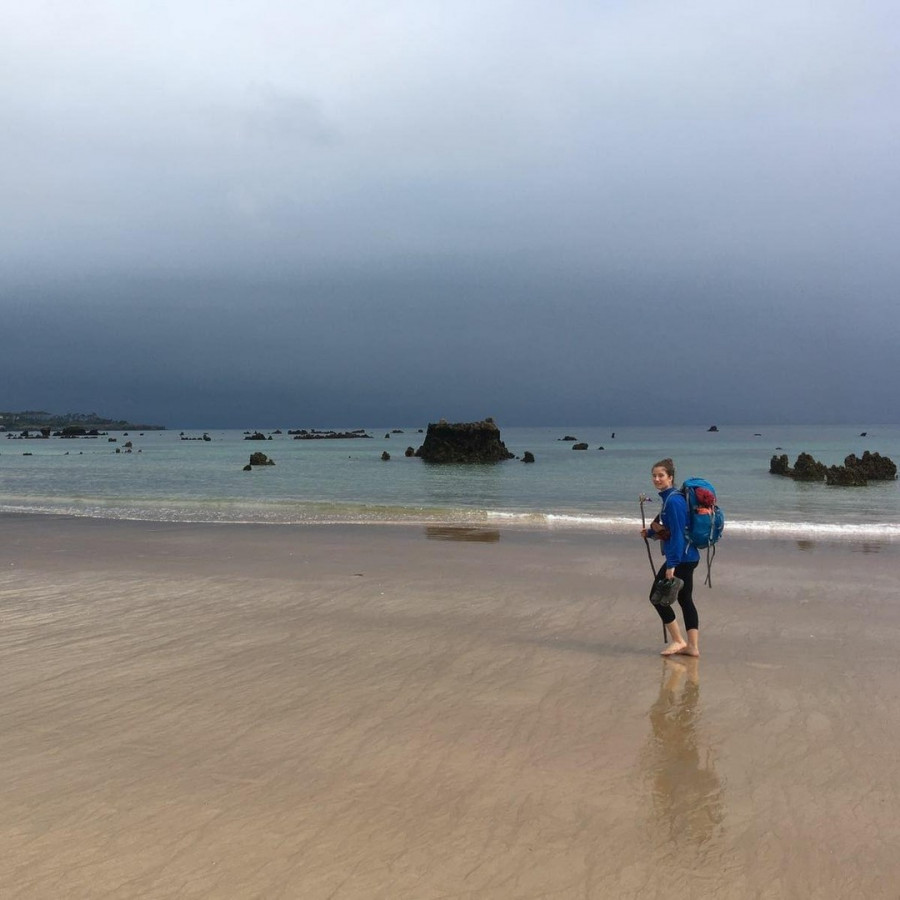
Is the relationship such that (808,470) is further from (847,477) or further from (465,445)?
(465,445)

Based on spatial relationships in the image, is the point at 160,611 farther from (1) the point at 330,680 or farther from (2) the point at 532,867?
(2) the point at 532,867

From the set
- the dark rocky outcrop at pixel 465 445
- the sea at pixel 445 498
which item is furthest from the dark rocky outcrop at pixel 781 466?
the dark rocky outcrop at pixel 465 445

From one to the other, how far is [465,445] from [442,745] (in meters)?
55.8

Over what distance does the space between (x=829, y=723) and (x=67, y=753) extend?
5880 millimetres

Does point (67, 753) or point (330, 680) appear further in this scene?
point (330, 680)

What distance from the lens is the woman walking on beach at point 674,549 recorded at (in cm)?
748

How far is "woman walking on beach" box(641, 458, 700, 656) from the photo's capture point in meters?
7.48

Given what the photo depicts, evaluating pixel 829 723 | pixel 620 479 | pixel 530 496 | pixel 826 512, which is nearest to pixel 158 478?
pixel 530 496

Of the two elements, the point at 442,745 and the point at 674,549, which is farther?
the point at 674,549

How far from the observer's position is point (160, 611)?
981 centimetres

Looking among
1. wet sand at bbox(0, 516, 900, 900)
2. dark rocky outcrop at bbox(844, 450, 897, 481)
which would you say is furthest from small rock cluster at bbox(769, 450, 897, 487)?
wet sand at bbox(0, 516, 900, 900)

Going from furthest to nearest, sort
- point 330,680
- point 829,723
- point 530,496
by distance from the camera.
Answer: point 530,496, point 330,680, point 829,723

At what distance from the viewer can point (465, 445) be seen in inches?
2410

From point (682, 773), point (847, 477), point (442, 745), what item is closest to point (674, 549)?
point (682, 773)
